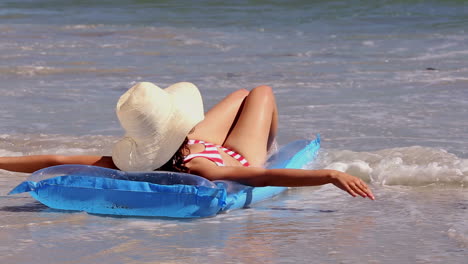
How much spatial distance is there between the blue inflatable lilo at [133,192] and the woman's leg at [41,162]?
0.13 metres

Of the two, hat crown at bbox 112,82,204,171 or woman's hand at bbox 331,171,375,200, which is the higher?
hat crown at bbox 112,82,204,171

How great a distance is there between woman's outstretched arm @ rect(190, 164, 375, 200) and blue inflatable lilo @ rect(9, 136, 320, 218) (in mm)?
65

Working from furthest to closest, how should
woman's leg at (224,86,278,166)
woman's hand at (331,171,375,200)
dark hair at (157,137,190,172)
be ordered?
1. woman's leg at (224,86,278,166)
2. dark hair at (157,137,190,172)
3. woman's hand at (331,171,375,200)

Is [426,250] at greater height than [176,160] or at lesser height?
→ lesser

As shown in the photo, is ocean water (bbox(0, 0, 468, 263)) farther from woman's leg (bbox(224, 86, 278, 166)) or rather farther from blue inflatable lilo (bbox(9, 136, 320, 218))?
woman's leg (bbox(224, 86, 278, 166))

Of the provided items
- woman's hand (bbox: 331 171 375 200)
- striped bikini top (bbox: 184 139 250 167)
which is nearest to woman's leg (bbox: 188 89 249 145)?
striped bikini top (bbox: 184 139 250 167)

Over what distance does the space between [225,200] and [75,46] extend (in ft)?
33.4

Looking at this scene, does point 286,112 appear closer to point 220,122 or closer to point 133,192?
point 220,122

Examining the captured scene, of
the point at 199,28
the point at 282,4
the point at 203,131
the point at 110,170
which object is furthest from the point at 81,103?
the point at 282,4

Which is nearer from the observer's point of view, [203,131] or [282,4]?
[203,131]

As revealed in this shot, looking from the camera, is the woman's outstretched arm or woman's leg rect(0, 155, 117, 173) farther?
woman's leg rect(0, 155, 117, 173)

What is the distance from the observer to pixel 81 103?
8.38 meters

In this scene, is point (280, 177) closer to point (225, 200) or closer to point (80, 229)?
point (225, 200)

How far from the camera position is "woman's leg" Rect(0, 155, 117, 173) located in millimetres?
4492
